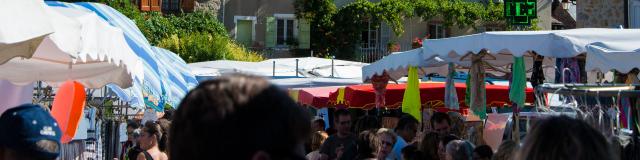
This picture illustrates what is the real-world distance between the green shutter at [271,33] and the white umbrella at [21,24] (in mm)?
34337

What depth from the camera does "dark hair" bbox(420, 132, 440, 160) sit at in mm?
9281

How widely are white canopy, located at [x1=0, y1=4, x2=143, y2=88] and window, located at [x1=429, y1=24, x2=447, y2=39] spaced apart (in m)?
32.2

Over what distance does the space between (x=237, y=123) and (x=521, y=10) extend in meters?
18.1

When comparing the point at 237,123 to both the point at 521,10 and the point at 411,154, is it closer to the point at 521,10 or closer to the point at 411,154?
the point at 411,154

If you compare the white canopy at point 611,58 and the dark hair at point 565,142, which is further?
the white canopy at point 611,58

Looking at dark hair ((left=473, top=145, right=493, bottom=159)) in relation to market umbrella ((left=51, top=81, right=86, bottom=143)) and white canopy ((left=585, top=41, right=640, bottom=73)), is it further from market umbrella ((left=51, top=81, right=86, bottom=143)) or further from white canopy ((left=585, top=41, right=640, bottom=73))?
market umbrella ((left=51, top=81, right=86, bottom=143))

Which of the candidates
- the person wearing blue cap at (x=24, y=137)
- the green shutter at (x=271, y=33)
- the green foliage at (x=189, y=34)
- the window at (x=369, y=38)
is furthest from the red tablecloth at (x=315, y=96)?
the green shutter at (x=271, y=33)

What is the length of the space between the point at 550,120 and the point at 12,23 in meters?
2.90

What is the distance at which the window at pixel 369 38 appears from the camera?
39.6 m

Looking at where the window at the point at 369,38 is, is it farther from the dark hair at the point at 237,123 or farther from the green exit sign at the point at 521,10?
the dark hair at the point at 237,123

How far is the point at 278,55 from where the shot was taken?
39875 mm

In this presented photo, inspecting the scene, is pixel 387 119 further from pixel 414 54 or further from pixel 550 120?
pixel 550 120

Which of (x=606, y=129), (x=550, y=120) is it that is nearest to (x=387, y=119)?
(x=606, y=129)

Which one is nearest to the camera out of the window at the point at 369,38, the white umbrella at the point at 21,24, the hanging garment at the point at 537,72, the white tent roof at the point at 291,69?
the white umbrella at the point at 21,24
